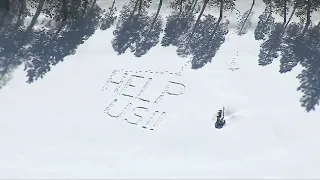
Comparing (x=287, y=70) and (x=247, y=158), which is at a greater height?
(x=287, y=70)

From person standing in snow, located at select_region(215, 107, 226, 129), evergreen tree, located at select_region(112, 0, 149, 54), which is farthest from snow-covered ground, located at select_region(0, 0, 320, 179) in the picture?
evergreen tree, located at select_region(112, 0, 149, 54)

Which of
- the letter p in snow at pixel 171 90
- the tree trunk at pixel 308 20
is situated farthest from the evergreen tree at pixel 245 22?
the letter p in snow at pixel 171 90

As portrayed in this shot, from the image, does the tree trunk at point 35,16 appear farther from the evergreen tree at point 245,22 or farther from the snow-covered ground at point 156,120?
the evergreen tree at point 245,22

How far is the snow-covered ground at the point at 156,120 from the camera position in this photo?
2183cm

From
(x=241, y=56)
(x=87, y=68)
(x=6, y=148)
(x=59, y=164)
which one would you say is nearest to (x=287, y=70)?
(x=241, y=56)

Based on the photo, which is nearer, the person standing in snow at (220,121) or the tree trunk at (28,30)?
the person standing in snow at (220,121)

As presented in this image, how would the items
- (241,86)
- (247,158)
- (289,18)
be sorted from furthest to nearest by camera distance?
1. (289,18)
2. (241,86)
3. (247,158)

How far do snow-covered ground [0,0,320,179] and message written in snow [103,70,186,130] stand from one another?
1.6 inches

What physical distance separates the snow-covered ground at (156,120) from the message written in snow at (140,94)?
0.13 feet

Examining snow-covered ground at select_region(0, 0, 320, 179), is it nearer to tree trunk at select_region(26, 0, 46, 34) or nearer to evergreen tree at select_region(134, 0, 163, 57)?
evergreen tree at select_region(134, 0, 163, 57)

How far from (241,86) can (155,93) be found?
3480 mm

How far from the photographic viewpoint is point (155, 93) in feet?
79.1

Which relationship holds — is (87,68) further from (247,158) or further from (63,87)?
(247,158)

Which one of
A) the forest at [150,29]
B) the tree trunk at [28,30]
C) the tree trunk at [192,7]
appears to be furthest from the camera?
the tree trunk at [192,7]
